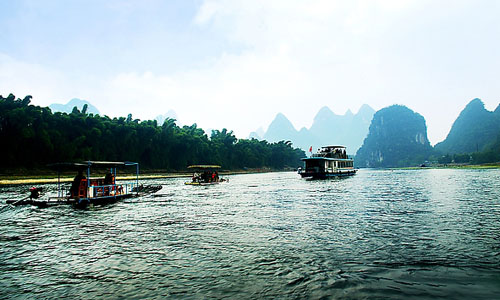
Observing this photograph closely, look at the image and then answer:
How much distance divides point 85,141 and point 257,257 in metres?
78.9

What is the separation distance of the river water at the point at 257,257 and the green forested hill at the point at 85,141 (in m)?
58.4

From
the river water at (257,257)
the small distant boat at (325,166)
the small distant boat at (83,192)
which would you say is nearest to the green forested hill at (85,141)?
the small distant boat at (83,192)

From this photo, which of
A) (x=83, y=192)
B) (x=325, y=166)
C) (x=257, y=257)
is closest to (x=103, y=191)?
(x=83, y=192)

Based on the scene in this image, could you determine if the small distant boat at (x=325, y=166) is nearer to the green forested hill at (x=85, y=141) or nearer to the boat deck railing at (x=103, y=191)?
the boat deck railing at (x=103, y=191)

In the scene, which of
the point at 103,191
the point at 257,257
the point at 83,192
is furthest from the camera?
the point at 103,191

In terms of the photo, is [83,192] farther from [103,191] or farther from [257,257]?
[257,257]

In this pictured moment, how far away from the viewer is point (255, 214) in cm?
1831

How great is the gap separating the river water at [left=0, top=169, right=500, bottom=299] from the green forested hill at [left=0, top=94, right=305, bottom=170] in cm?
5838

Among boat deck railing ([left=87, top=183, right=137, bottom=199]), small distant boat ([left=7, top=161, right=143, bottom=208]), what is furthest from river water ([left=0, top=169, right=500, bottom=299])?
boat deck railing ([left=87, top=183, right=137, bottom=199])

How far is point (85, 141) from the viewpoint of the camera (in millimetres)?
76500

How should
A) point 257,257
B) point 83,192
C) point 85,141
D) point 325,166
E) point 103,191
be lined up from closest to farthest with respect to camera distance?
point 257,257, point 83,192, point 103,191, point 325,166, point 85,141

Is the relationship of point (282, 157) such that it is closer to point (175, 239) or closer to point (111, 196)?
point (111, 196)

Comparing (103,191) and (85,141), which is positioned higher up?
(85,141)

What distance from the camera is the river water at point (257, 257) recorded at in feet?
23.5
